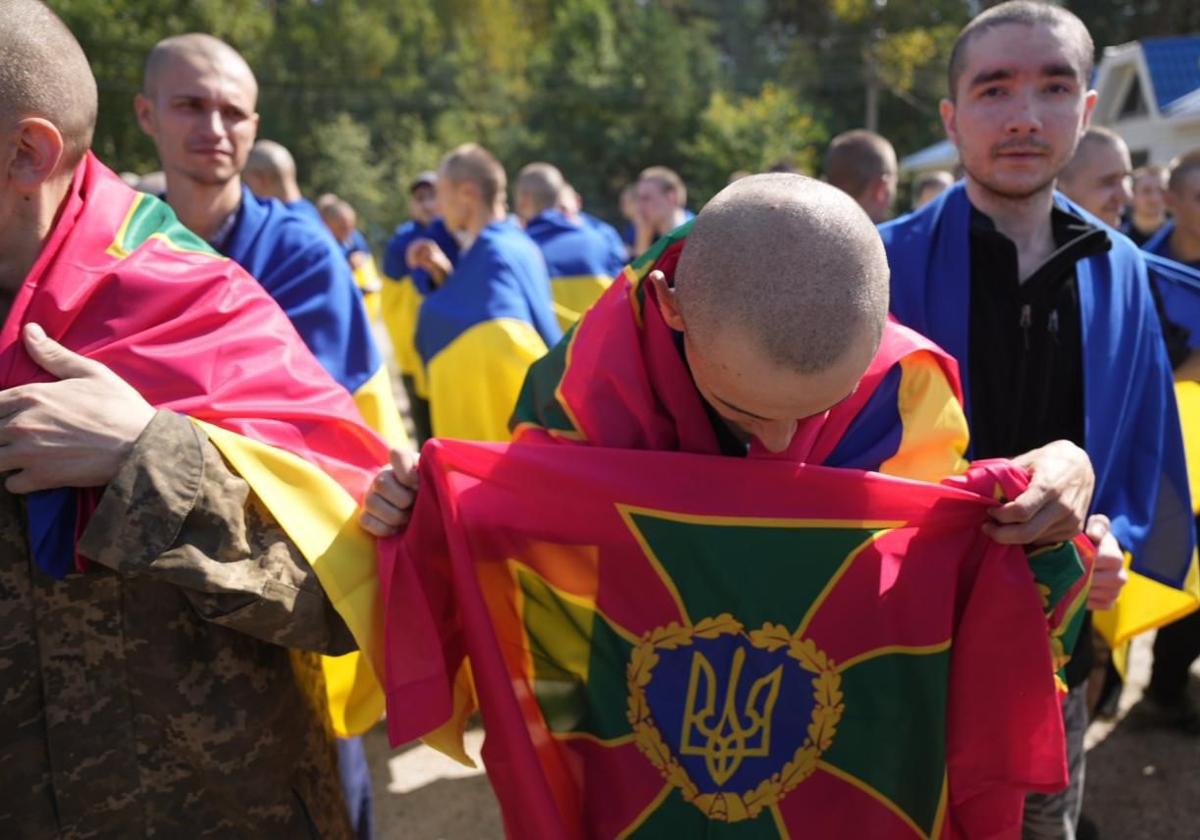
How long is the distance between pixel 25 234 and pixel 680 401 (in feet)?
3.59

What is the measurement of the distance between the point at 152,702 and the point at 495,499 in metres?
0.67

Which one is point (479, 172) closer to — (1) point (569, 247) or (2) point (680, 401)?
(1) point (569, 247)

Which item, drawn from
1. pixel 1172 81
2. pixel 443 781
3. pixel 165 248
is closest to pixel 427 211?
pixel 443 781

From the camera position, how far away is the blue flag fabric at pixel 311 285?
9.36 feet

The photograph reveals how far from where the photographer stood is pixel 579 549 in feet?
5.73

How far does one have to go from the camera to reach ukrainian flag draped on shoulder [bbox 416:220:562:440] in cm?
478

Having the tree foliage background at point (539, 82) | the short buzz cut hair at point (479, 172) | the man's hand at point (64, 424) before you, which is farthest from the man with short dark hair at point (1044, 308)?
the tree foliage background at point (539, 82)

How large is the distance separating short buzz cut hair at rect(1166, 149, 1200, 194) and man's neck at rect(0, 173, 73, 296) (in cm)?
440

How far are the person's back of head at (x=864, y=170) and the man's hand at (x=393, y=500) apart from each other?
368 centimetres

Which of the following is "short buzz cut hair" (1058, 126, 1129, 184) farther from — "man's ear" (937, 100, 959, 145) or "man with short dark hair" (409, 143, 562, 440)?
"man with short dark hair" (409, 143, 562, 440)

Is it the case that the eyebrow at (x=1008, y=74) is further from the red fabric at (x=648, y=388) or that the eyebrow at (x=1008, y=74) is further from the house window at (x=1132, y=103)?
the house window at (x=1132, y=103)

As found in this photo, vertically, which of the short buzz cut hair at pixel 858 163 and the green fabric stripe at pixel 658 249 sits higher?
the green fabric stripe at pixel 658 249

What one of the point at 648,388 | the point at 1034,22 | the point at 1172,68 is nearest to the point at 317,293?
the point at 648,388

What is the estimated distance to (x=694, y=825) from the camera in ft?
5.67
